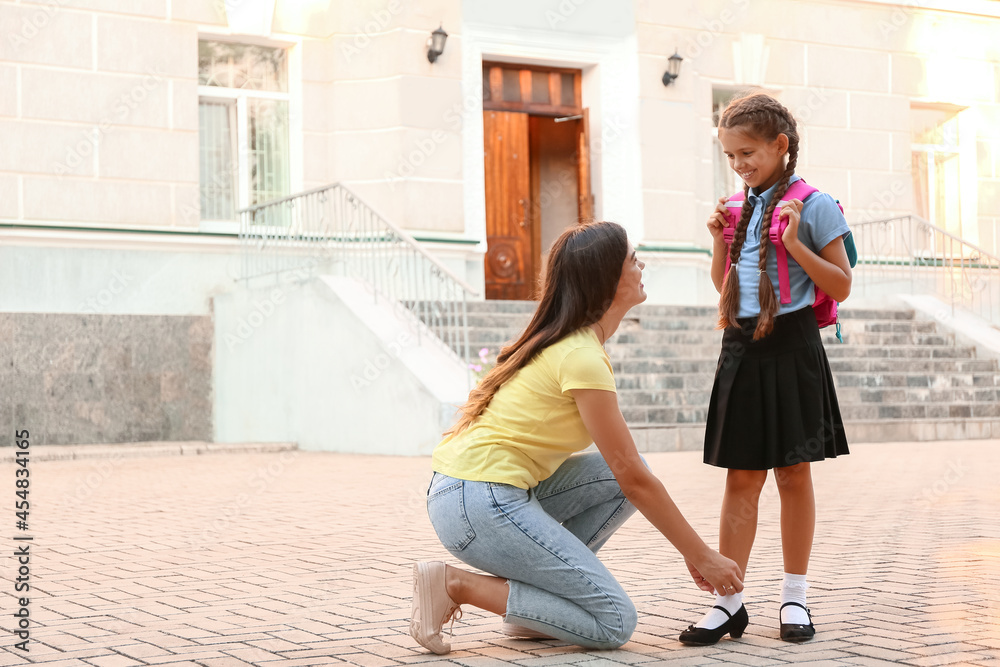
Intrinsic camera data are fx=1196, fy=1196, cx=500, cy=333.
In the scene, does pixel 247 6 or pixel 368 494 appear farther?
pixel 247 6

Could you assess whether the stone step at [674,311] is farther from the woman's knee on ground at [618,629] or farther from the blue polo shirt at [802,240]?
the woman's knee on ground at [618,629]

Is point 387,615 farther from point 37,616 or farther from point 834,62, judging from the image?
point 834,62

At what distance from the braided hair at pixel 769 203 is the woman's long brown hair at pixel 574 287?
41 cm

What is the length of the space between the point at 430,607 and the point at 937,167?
53.5ft

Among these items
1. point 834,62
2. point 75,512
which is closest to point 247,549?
point 75,512

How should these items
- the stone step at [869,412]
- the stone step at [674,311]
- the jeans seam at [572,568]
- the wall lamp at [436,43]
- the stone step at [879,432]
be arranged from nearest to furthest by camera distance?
the jeans seam at [572,568] < the stone step at [879,432] < the stone step at [869,412] < the stone step at [674,311] < the wall lamp at [436,43]

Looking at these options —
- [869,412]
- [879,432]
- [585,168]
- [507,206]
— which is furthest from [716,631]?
[507,206]

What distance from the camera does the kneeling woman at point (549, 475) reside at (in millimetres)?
3111

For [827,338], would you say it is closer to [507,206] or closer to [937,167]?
[507,206]

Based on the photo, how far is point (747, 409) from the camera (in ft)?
11.2

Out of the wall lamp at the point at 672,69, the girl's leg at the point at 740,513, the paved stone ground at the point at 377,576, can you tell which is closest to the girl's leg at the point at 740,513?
the girl's leg at the point at 740,513

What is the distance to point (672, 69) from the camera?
15266mm

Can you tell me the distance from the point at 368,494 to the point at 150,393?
5925mm

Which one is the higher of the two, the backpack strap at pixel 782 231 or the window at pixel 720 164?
the window at pixel 720 164
